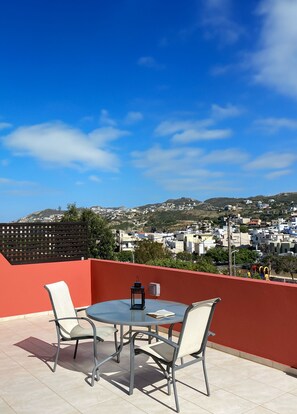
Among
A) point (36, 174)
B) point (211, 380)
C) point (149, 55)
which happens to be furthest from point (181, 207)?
point (211, 380)

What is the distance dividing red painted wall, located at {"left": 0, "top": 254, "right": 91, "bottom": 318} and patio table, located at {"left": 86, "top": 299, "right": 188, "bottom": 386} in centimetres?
272

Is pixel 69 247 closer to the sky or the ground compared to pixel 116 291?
closer to the sky

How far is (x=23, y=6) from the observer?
931cm

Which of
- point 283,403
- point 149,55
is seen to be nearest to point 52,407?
point 283,403

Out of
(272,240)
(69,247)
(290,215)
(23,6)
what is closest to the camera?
(69,247)

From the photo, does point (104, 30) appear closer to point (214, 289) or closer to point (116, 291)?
point (116, 291)

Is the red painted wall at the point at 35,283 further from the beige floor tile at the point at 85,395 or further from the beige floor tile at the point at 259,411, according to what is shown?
the beige floor tile at the point at 259,411

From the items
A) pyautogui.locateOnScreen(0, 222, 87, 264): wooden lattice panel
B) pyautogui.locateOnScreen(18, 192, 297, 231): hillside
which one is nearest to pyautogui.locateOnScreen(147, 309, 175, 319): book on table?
pyautogui.locateOnScreen(0, 222, 87, 264): wooden lattice panel

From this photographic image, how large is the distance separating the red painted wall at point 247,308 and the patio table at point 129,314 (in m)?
0.72

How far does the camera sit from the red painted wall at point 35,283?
628cm

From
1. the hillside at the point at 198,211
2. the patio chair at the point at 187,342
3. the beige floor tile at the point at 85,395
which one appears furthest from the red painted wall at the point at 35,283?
the hillside at the point at 198,211

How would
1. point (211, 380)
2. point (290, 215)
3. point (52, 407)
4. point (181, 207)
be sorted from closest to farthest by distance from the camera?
point (52, 407) < point (211, 380) < point (290, 215) < point (181, 207)

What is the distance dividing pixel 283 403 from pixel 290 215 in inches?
2837

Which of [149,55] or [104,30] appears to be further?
[149,55]
